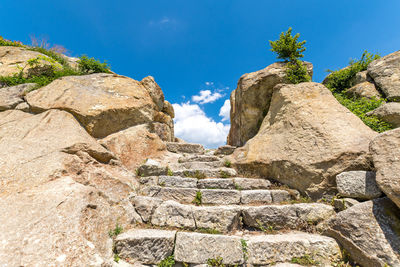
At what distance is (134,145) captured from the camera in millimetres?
5379

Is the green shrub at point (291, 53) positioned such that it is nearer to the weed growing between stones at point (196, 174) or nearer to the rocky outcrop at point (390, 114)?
the rocky outcrop at point (390, 114)

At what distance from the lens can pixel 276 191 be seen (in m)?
3.88

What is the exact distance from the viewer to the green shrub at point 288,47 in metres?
6.58

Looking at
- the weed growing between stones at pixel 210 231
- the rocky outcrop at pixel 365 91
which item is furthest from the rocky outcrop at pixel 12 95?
the rocky outcrop at pixel 365 91

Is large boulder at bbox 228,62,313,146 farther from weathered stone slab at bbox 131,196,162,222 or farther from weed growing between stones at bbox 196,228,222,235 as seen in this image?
weathered stone slab at bbox 131,196,162,222

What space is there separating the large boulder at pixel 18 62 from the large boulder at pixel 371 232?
31.8ft

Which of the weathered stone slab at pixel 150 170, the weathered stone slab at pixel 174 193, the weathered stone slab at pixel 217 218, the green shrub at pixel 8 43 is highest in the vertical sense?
the green shrub at pixel 8 43

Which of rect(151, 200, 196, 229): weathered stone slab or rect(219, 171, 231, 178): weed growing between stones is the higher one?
rect(219, 171, 231, 178): weed growing between stones

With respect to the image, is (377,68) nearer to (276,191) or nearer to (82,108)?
(276,191)

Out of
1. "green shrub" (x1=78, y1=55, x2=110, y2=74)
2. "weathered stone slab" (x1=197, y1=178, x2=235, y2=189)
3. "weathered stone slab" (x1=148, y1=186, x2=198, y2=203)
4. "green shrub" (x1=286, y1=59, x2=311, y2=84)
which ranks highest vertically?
"green shrub" (x1=78, y1=55, x2=110, y2=74)

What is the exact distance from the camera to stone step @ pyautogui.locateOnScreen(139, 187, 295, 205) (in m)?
3.74

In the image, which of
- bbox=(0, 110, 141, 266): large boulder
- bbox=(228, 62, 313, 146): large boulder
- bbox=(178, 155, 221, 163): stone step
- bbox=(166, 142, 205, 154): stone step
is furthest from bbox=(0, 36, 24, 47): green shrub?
bbox=(228, 62, 313, 146): large boulder

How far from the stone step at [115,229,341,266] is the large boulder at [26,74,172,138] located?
11.6 feet

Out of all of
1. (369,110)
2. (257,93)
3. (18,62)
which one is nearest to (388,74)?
(369,110)
